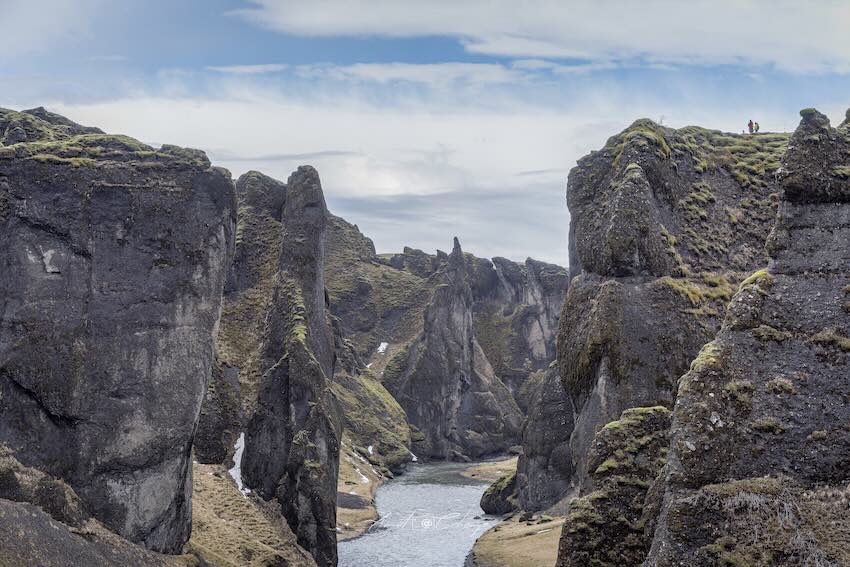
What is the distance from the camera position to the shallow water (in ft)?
281

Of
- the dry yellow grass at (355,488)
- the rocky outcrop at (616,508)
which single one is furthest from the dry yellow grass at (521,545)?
the rocky outcrop at (616,508)

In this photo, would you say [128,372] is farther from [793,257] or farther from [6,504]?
[793,257]

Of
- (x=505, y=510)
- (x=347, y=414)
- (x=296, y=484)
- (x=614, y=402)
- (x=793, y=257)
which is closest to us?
(x=793, y=257)

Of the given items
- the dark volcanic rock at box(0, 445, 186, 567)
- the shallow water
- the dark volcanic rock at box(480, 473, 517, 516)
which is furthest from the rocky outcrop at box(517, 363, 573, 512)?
the dark volcanic rock at box(0, 445, 186, 567)

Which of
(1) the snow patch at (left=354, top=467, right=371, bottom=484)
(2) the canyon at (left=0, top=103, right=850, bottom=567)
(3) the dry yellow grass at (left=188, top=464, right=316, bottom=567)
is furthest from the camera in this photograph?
(1) the snow patch at (left=354, top=467, right=371, bottom=484)

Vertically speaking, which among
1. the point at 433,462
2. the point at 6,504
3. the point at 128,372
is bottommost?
the point at 433,462

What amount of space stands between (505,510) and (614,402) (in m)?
59.1

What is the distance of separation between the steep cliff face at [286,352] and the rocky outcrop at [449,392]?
93.0 meters

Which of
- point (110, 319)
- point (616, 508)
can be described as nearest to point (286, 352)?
point (110, 319)

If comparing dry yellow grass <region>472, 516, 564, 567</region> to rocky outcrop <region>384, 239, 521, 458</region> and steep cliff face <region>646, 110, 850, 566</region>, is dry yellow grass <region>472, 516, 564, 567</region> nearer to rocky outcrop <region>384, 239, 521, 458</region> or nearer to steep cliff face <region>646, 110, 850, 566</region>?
steep cliff face <region>646, 110, 850, 566</region>

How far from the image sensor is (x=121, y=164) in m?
55.2

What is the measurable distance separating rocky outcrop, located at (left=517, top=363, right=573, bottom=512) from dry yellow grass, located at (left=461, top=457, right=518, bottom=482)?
149 feet

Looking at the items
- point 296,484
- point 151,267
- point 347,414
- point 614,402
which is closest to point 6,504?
point 151,267

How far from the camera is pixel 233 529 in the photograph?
6662 cm
